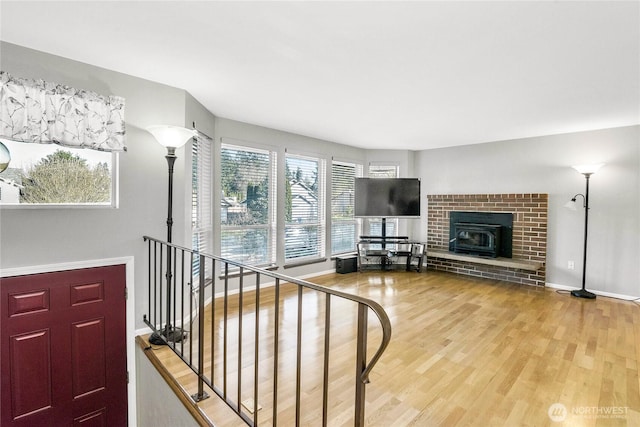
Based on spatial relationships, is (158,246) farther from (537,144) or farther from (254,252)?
(537,144)

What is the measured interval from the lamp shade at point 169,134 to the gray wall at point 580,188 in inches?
188

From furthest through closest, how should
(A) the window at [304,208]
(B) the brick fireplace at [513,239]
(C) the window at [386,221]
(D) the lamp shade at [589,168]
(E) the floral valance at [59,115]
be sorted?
(C) the window at [386,221], (A) the window at [304,208], (B) the brick fireplace at [513,239], (D) the lamp shade at [589,168], (E) the floral valance at [59,115]

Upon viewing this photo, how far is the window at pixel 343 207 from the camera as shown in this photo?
18.1 feet

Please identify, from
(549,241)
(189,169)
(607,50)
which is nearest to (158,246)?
(189,169)

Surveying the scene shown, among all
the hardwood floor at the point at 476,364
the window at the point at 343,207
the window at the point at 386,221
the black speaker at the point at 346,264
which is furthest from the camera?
the window at the point at 386,221

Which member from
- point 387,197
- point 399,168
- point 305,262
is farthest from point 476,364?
point 399,168

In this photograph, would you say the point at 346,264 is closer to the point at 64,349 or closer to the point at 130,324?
the point at 130,324

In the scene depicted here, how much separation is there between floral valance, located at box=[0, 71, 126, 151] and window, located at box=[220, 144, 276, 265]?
5.10ft

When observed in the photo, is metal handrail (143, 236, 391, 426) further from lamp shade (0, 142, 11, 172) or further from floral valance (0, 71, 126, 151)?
lamp shade (0, 142, 11, 172)

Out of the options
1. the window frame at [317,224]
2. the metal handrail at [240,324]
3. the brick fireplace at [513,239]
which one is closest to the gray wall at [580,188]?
the brick fireplace at [513,239]

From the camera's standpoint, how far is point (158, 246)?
9.03 ft

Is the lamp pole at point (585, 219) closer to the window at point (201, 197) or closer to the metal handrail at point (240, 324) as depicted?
A: the metal handrail at point (240, 324)

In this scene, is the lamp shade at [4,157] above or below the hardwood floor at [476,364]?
above

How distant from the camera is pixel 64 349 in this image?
2.33 meters
